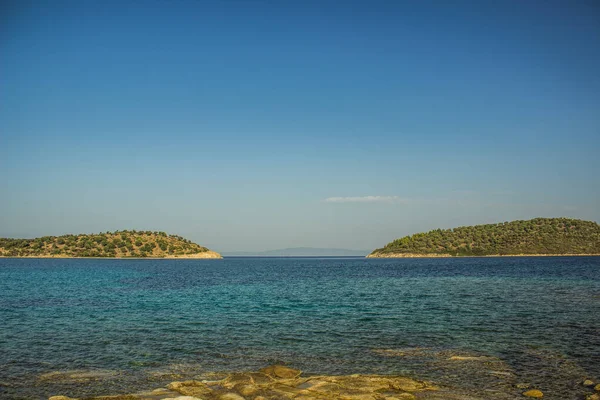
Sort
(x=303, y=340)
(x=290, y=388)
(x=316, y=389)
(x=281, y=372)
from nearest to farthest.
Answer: (x=316, y=389)
(x=290, y=388)
(x=281, y=372)
(x=303, y=340)

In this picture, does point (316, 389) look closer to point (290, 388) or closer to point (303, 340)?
point (290, 388)

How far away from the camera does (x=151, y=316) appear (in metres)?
37.7

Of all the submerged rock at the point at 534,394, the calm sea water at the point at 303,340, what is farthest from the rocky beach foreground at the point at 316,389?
the calm sea water at the point at 303,340

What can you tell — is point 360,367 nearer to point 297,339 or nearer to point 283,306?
point 297,339

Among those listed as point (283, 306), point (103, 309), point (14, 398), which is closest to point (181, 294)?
point (103, 309)

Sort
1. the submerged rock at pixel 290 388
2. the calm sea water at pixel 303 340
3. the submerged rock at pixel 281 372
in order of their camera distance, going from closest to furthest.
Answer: the submerged rock at pixel 290 388
the submerged rock at pixel 281 372
the calm sea water at pixel 303 340

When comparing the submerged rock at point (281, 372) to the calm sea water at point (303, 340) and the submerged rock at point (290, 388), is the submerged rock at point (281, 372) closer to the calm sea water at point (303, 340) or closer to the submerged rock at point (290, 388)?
the submerged rock at point (290, 388)

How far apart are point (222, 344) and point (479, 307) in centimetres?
2711

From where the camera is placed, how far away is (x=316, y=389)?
17000 mm

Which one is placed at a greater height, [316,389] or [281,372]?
[316,389]

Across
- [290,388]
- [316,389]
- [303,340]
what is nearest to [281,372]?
[290,388]

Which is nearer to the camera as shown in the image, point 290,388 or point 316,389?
point 316,389

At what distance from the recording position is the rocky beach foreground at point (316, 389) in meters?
16.2

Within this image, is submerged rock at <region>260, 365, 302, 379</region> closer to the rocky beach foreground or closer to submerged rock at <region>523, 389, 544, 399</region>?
the rocky beach foreground
